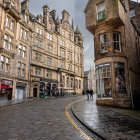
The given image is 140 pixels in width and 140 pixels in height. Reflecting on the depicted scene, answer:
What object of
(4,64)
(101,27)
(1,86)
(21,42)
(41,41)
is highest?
(41,41)

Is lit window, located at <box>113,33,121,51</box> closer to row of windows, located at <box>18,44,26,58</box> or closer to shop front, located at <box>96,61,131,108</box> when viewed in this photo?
shop front, located at <box>96,61,131,108</box>

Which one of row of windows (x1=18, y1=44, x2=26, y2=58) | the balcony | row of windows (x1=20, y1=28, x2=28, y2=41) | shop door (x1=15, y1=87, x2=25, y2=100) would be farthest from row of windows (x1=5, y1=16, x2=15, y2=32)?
shop door (x1=15, y1=87, x2=25, y2=100)

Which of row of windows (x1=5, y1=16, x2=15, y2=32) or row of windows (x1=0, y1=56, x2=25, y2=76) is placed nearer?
row of windows (x1=0, y1=56, x2=25, y2=76)

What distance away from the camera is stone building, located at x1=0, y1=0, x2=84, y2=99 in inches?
872

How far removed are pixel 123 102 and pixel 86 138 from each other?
948 centimetres

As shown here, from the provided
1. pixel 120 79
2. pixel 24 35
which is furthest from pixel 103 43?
pixel 24 35

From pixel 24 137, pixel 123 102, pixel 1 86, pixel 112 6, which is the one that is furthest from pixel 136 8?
pixel 24 137

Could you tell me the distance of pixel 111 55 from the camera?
14.1 metres

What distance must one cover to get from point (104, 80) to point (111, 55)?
9.04 ft

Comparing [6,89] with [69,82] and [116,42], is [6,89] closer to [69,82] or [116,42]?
[116,42]

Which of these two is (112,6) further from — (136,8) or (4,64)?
(136,8)

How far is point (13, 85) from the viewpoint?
76.6 ft

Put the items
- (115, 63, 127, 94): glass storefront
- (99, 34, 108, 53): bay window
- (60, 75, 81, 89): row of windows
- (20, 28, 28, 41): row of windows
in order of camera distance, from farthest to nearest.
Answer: (60, 75, 81, 89): row of windows
(20, 28, 28, 41): row of windows
(99, 34, 108, 53): bay window
(115, 63, 127, 94): glass storefront

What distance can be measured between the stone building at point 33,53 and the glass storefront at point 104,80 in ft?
48.1
